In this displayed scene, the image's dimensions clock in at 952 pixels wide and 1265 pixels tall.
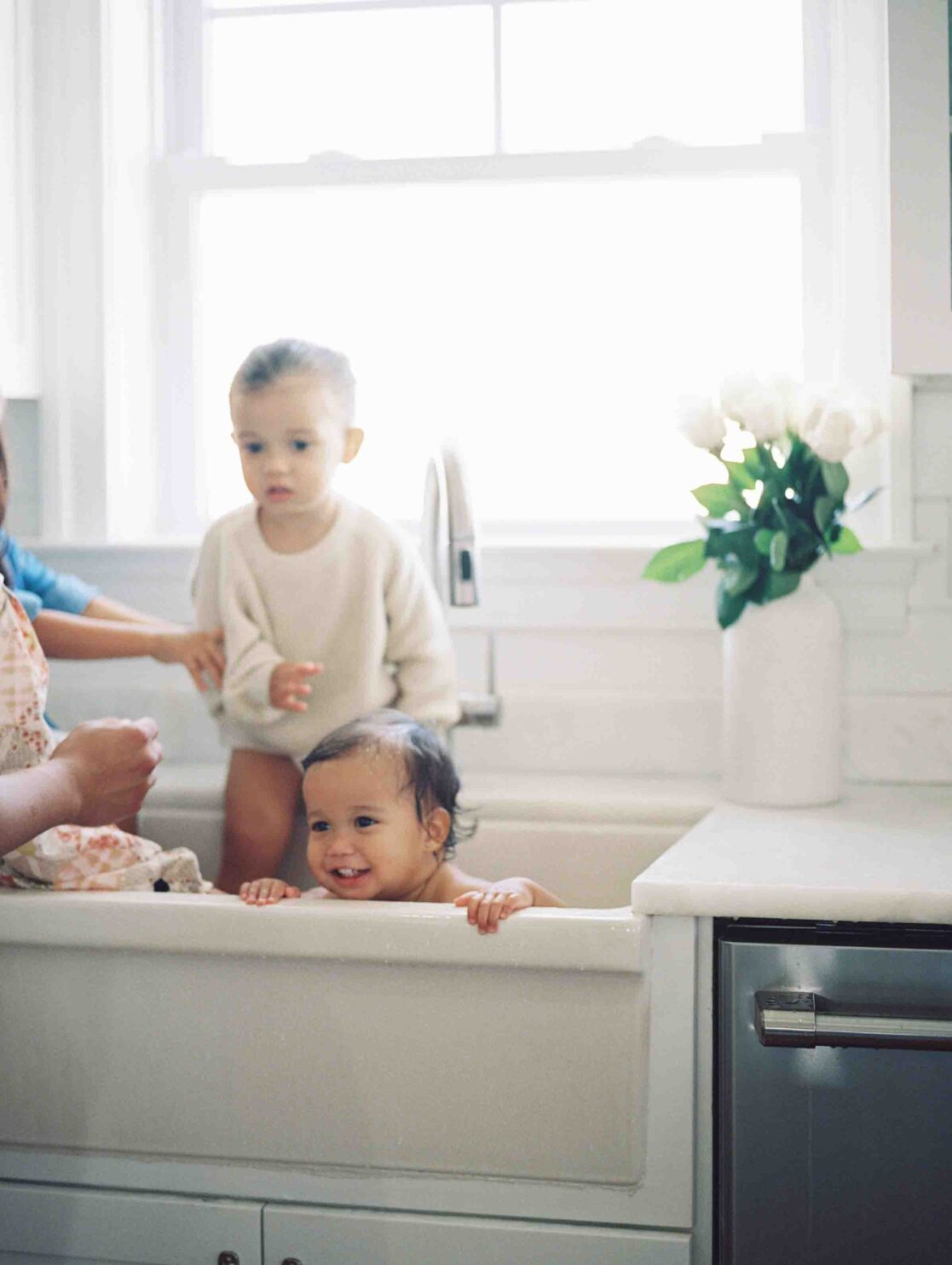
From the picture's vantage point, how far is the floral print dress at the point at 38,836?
4.81ft

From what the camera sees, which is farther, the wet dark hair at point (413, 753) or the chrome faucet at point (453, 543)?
the chrome faucet at point (453, 543)

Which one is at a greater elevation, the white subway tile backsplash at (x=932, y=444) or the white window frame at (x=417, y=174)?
the white window frame at (x=417, y=174)

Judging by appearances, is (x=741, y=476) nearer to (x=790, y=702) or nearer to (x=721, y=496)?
(x=721, y=496)

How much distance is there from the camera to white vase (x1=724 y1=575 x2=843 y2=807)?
1.79 m

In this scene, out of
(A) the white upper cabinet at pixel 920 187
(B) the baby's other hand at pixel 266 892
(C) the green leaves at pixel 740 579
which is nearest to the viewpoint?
(B) the baby's other hand at pixel 266 892

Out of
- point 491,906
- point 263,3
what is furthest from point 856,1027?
point 263,3

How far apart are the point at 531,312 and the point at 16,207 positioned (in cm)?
78

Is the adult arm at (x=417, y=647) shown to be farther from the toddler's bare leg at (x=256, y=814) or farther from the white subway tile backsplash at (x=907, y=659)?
the white subway tile backsplash at (x=907, y=659)

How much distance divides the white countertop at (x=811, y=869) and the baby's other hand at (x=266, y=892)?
354mm

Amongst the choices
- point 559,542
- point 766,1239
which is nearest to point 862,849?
point 766,1239

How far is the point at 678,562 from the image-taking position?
1.89 m

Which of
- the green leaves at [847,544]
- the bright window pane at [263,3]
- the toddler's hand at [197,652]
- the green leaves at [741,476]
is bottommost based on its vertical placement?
the toddler's hand at [197,652]

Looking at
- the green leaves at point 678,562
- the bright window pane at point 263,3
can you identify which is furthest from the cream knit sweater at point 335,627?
the bright window pane at point 263,3

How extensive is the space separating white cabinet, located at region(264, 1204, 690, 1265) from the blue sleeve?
2.91ft
